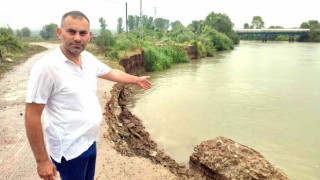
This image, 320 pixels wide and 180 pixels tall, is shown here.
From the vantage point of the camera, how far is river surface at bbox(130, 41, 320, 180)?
694 cm

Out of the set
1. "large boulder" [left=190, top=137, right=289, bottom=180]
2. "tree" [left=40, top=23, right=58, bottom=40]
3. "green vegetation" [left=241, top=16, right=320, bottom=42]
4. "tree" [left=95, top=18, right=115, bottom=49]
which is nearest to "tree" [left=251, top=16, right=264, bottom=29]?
"green vegetation" [left=241, top=16, right=320, bottom=42]

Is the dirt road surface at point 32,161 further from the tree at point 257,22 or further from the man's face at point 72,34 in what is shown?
the tree at point 257,22

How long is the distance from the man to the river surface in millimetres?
4471

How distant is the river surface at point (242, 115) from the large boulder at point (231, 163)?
1.05 metres

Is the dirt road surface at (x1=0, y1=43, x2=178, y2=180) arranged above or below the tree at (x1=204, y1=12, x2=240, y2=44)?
below

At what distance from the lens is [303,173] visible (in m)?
5.95

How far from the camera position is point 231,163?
187 inches

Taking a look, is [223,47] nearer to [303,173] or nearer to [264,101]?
[264,101]

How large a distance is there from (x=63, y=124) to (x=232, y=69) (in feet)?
65.1

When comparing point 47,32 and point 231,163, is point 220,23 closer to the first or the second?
point 47,32

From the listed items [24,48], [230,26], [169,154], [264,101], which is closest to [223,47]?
[230,26]

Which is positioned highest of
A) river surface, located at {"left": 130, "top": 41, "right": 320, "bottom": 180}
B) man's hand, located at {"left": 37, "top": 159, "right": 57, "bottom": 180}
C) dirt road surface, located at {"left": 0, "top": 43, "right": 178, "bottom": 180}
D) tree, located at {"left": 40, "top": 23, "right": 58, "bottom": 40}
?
tree, located at {"left": 40, "top": 23, "right": 58, "bottom": 40}

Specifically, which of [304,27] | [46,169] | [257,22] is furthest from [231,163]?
[257,22]

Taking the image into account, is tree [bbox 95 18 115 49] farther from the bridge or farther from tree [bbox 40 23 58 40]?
the bridge
